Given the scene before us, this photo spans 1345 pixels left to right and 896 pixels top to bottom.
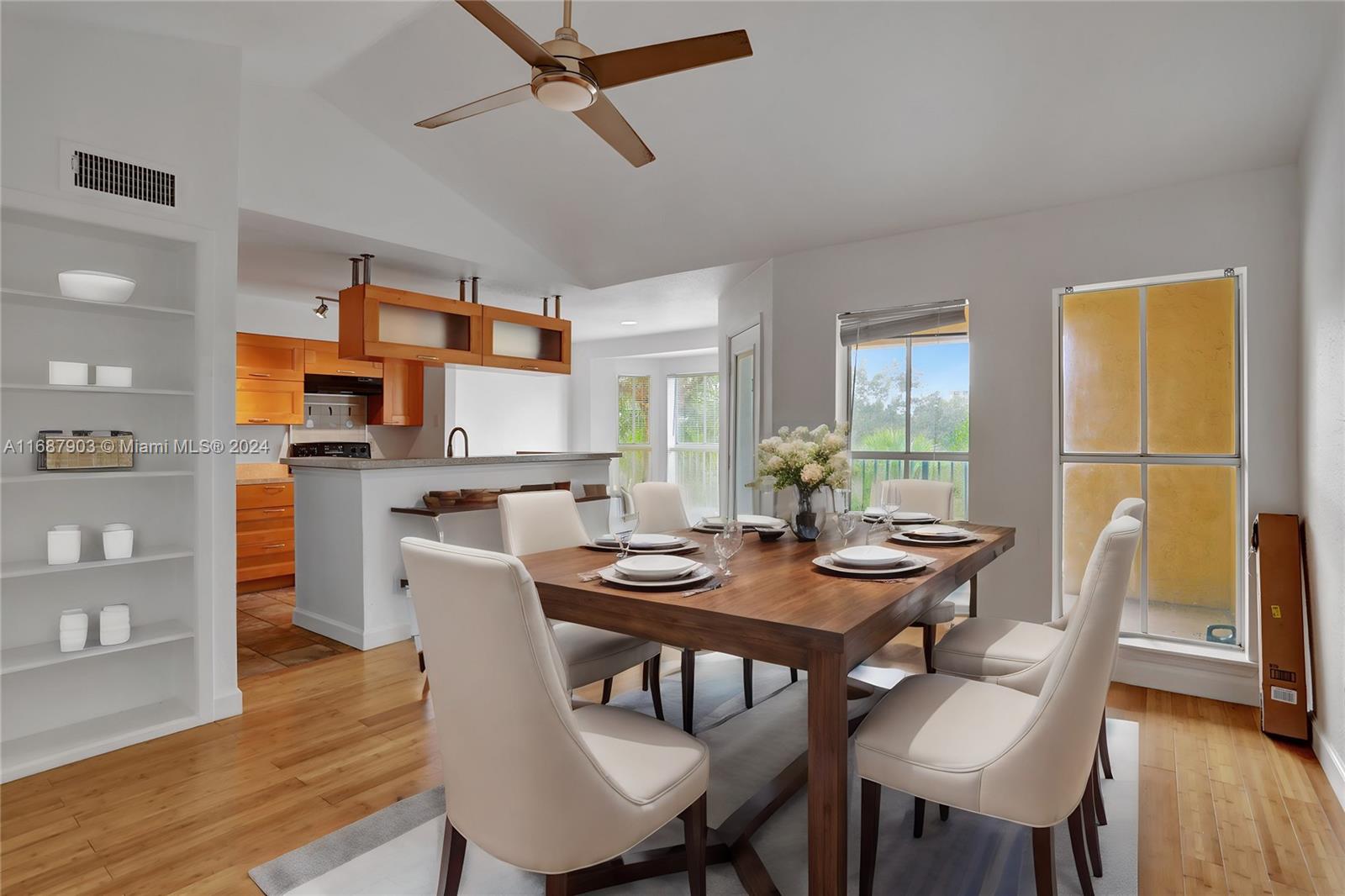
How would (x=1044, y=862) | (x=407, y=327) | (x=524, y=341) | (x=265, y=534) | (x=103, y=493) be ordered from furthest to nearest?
1. (x=265, y=534)
2. (x=524, y=341)
3. (x=407, y=327)
4. (x=103, y=493)
5. (x=1044, y=862)

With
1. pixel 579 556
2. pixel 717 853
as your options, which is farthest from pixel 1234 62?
pixel 717 853

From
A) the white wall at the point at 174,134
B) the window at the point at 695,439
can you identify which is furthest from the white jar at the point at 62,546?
the window at the point at 695,439

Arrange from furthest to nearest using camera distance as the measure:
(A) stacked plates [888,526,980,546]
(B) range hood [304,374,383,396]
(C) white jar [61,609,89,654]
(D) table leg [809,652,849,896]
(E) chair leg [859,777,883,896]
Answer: (B) range hood [304,374,383,396] → (C) white jar [61,609,89,654] → (A) stacked plates [888,526,980,546] → (E) chair leg [859,777,883,896] → (D) table leg [809,652,849,896]

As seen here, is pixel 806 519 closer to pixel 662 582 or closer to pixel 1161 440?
pixel 662 582

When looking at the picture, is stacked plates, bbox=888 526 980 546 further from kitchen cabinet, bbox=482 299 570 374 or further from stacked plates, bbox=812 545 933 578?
kitchen cabinet, bbox=482 299 570 374

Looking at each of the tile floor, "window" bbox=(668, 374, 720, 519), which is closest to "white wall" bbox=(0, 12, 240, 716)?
the tile floor

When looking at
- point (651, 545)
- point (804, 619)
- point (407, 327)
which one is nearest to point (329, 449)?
point (407, 327)

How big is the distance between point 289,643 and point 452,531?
1.07m

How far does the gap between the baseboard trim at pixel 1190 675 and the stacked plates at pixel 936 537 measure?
A: 1.05 meters

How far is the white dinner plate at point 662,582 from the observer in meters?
1.69

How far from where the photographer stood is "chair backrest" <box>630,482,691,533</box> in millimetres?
3111

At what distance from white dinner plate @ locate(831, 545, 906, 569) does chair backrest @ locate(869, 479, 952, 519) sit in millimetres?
1268

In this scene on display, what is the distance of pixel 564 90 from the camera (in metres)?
1.88

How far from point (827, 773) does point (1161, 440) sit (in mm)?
2991
